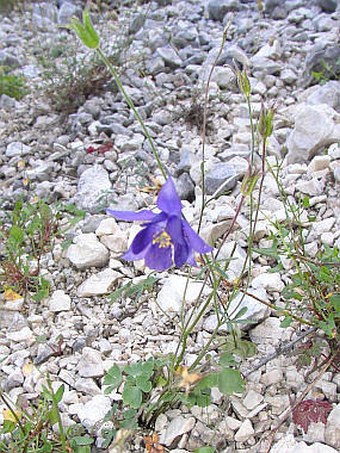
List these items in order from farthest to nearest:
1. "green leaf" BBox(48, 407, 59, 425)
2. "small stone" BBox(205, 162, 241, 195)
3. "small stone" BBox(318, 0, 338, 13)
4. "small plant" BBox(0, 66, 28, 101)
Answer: "small stone" BBox(318, 0, 338, 13)
"small plant" BBox(0, 66, 28, 101)
"small stone" BBox(205, 162, 241, 195)
"green leaf" BBox(48, 407, 59, 425)

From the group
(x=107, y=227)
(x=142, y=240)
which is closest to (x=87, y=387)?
(x=142, y=240)

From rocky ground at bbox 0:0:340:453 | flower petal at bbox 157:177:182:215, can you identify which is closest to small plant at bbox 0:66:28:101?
rocky ground at bbox 0:0:340:453

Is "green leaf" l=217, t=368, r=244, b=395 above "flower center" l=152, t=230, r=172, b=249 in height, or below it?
below

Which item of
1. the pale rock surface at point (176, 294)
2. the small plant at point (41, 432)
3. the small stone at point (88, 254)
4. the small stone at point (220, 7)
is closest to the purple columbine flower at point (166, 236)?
the small plant at point (41, 432)

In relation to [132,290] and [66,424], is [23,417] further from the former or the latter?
[132,290]

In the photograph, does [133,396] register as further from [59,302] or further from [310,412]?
[59,302]

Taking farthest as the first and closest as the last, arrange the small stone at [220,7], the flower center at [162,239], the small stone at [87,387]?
1. the small stone at [220,7]
2. the small stone at [87,387]
3. the flower center at [162,239]

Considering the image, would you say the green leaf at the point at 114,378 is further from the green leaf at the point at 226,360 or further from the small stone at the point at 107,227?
the small stone at the point at 107,227

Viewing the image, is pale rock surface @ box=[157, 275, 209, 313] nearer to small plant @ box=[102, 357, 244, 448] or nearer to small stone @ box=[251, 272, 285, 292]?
small stone @ box=[251, 272, 285, 292]
